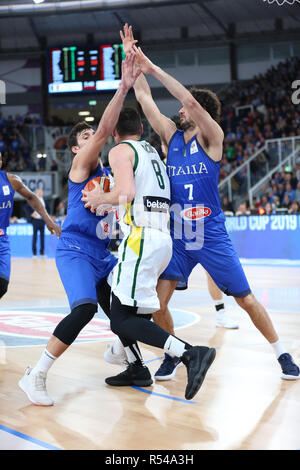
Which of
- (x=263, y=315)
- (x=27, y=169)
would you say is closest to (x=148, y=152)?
(x=263, y=315)

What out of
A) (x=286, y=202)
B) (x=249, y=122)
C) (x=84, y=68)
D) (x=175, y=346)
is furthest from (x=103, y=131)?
(x=249, y=122)

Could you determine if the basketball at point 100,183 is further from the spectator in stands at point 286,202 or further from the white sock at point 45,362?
the spectator in stands at point 286,202

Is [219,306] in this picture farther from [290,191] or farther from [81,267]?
[290,191]

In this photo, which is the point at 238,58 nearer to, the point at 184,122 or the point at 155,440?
the point at 184,122

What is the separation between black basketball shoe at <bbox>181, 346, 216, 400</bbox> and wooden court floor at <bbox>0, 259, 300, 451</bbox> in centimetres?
16

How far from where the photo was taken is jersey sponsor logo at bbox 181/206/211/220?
165 inches

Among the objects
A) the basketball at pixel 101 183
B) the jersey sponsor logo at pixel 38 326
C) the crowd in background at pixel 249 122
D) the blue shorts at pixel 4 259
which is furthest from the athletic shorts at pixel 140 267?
the crowd in background at pixel 249 122

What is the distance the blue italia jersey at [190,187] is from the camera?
4153 millimetres

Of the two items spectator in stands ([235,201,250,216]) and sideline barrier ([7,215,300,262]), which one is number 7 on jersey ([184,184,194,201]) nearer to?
sideline barrier ([7,215,300,262])

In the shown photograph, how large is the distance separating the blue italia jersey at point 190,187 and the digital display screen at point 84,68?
55.7 ft

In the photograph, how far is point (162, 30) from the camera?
2755cm

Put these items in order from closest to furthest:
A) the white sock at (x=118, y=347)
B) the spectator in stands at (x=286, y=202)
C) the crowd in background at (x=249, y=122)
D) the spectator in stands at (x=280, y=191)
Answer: the white sock at (x=118, y=347), the spectator in stands at (x=286, y=202), the spectator in stands at (x=280, y=191), the crowd in background at (x=249, y=122)

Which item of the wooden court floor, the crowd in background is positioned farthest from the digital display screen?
the wooden court floor
